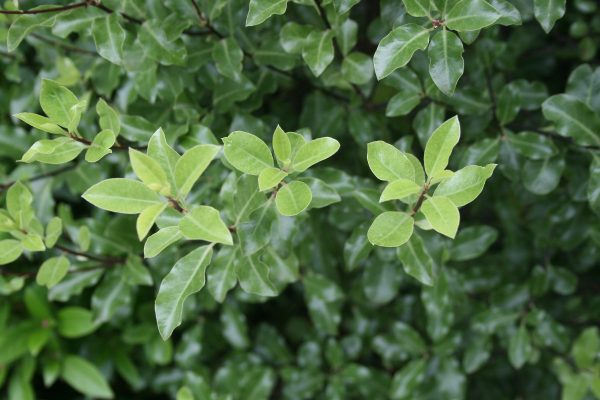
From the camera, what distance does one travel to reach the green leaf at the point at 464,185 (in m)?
0.99

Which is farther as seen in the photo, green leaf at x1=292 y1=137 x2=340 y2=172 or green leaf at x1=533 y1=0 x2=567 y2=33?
green leaf at x1=533 y1=0 x2=567 y2=33

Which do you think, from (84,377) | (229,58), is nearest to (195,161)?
(229,58)

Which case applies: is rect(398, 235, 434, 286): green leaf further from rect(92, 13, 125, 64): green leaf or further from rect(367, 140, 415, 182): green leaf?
rect(92, 13, 125, 64): green leaf

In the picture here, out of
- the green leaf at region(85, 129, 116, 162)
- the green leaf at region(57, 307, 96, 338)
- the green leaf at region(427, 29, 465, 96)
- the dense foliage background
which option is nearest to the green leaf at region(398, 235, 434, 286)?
the dense foliage background

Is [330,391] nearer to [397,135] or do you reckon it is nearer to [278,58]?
[397,135]

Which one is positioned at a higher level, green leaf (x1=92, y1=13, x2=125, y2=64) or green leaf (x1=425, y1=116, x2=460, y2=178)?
green leaf (x1=92, y1=13, x2=125, y2=64)

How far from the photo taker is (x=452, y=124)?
1.02 m

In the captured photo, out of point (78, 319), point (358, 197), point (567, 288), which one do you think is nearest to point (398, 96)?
point (358, 197)

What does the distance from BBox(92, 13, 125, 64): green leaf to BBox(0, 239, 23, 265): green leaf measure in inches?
15.7

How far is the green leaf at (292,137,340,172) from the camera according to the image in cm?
105

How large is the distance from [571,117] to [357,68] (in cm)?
45

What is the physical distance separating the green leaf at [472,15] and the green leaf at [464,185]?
0.25m

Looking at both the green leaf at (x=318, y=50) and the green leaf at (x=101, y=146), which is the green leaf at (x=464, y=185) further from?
the green leaf at (x=101, y=146)

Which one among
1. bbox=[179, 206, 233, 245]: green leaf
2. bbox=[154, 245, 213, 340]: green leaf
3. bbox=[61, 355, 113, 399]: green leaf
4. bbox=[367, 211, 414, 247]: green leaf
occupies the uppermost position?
bbox=[179, 206, 233, 245]: green leaf
